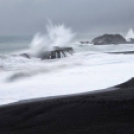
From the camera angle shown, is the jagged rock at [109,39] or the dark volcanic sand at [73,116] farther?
the jagged rock at [109,39]

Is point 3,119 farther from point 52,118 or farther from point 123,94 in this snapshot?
point 123,94

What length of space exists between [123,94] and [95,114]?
1.25 m

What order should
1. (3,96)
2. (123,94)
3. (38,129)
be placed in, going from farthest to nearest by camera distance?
(3,96) → (123,94) → (38,129)

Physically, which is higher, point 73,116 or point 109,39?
point 109,39

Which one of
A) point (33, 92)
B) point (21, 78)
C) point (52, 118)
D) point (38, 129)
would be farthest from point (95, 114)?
point (21, 78)

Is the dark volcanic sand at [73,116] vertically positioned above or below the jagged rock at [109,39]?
below

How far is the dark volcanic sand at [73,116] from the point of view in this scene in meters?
2.99

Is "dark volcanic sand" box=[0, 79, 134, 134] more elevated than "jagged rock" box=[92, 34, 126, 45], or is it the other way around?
"jagged rock" box=[92, 34, 126, 45]

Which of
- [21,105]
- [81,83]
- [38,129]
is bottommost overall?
[38,129]

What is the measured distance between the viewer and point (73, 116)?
3.45 meters

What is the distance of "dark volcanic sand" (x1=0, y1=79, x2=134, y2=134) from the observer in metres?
2.99

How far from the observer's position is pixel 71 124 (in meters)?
3.14

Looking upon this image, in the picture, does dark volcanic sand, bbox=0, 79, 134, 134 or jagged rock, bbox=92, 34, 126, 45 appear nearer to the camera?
dark volcanic sand, bbox=0, 79, 134, 134

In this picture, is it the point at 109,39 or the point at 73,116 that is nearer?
the point at 73,116
